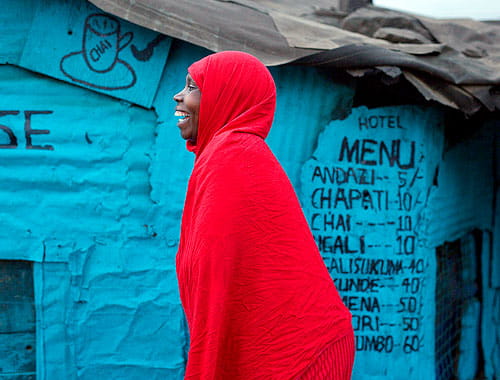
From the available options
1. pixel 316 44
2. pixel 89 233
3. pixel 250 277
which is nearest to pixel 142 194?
pixel 89 233

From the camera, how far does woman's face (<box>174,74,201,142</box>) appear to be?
76.2 inches

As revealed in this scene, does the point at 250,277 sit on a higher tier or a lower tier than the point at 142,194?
lower

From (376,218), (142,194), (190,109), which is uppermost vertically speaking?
(190,109)

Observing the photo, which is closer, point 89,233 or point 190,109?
point 190,109

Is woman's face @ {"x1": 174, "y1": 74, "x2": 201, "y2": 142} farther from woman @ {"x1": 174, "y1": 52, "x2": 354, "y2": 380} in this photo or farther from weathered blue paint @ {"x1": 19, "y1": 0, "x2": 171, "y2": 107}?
weathered blue paint @ {"x1": 19, "y1": 0, "x2": 171, "y2": 107}

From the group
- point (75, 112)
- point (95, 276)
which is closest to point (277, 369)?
point (95, 276)

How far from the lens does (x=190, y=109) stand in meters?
1.94

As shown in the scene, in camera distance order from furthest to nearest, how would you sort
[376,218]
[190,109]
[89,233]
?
[376,218] < [89,233] < [190,109]

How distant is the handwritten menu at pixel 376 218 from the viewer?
3.62 m

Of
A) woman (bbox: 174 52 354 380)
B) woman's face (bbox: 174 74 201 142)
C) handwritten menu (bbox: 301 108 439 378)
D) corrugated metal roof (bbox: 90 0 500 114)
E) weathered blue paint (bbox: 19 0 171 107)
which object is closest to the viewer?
woman (bbox: 174 52 354 380)

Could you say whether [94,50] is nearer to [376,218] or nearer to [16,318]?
[16,318]

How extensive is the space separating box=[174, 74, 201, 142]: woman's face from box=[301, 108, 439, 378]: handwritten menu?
5.55 ft

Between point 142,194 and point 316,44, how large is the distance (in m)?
1.35

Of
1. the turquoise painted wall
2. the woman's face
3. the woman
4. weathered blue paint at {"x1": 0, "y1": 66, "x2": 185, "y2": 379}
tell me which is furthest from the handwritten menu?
the woman
